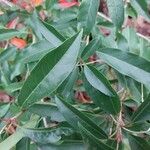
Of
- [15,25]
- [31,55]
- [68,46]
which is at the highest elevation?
[68,46]

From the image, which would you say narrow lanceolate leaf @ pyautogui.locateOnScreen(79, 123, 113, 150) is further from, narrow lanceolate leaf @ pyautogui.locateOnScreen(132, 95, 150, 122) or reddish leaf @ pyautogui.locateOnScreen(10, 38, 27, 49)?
reddish leaf @ pyautogui.locateOnScreen(10, 38, 27, 49)

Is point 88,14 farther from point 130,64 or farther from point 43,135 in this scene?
point 43,135

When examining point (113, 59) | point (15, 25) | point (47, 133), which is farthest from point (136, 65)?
point (15, 25)

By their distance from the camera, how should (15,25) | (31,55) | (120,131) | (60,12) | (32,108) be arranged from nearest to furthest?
(120,131) < (32,108) < (31,55) < (60,12) < (15,25)

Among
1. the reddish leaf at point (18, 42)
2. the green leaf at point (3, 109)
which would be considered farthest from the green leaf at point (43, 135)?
the reddish leaf at point (18, 42)

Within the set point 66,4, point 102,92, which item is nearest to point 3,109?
point 102,92

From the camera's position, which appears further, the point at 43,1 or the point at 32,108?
the point at 43,1

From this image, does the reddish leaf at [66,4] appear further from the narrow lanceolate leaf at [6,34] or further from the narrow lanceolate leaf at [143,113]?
the narrow lanceolate leaf at [143,113]

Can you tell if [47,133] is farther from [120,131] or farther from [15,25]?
[15,25]
